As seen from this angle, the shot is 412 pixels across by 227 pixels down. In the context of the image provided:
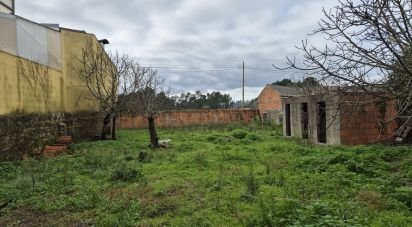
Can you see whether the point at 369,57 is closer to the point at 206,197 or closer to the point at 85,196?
the point at 206,197

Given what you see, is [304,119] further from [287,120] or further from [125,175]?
[125,175]

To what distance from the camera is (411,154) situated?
10.4 metres

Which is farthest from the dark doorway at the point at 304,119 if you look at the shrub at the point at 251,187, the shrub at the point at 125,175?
the shrub at the point at 251,187

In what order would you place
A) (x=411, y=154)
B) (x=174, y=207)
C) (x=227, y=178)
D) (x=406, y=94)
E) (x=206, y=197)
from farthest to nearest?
1. (x=411, y=154)
2. (x=227, y=178)
3. (x=206, y=197)
4. (x=174, y=207)
5. (x=406, y=94)

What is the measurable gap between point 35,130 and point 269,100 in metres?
30.5

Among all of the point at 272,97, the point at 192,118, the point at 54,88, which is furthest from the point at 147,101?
the point at 272,97

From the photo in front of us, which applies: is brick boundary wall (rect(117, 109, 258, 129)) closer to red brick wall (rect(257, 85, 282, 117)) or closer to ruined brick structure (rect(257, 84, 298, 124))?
ruined brick structure (rect(257, 84, 298, 124))

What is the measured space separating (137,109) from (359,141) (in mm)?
9171

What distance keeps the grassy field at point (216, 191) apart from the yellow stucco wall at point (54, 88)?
2.21 m

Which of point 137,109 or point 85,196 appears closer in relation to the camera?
A: point 85,196

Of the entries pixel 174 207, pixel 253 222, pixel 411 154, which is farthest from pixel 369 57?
pixel 411 154

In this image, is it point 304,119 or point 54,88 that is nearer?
point 54,88

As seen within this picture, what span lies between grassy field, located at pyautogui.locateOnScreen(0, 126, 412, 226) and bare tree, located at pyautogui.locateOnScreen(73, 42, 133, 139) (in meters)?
7.27

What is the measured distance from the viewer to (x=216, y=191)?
758 centimetres
